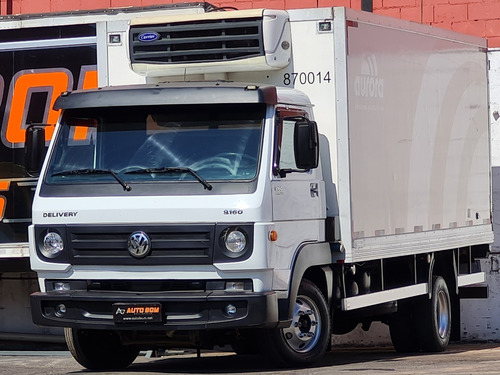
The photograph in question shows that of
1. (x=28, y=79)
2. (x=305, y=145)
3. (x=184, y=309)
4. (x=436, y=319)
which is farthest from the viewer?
(x=28, y=79)

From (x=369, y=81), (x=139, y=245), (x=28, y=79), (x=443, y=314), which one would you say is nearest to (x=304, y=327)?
(x=139, y=245)

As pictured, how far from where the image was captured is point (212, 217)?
34.2 feet

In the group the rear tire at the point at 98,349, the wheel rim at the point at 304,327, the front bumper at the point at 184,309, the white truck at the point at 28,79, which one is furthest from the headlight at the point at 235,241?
the white truck at the point at 28,79

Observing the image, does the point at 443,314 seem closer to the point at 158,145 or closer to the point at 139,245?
the point at 158,145

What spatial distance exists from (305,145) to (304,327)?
5.43ft

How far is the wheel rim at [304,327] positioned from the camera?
11.1 m

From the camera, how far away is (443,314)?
14.5 meters

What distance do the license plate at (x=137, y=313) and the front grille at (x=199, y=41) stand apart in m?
2.44

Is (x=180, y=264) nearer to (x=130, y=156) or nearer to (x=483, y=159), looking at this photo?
(x=130, y=156)

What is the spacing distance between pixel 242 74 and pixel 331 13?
0.98m

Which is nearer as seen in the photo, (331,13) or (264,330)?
(264,330)

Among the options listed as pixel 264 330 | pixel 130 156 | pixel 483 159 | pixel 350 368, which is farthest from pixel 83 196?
pixel 483 159

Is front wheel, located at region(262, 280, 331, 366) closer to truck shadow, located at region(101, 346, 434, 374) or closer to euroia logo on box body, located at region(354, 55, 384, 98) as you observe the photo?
truck shadow, located at region(101, 346, 434, 374)

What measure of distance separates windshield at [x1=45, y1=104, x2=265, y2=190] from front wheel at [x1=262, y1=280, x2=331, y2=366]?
4.41 ft
